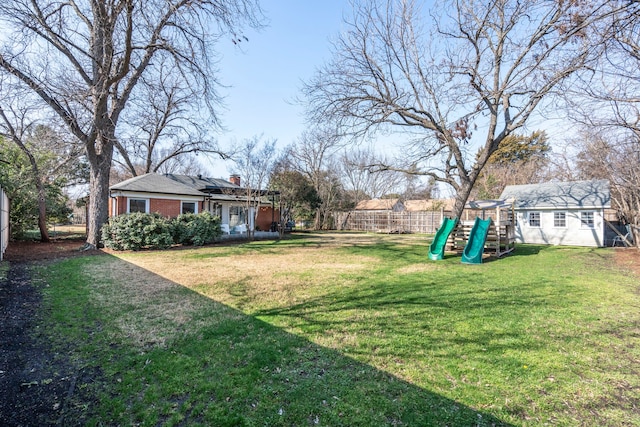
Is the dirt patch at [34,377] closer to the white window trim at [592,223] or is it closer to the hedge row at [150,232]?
the hedge row at [150,232]

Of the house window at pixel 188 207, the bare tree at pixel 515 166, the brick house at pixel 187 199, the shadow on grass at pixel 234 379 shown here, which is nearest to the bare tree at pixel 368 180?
the bare tree at pixel 515 166

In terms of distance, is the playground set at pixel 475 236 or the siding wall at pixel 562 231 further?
the siding wall at pixel 562 231

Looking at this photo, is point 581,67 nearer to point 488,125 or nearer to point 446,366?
point 488,125

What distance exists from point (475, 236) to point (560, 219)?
9.19 metres

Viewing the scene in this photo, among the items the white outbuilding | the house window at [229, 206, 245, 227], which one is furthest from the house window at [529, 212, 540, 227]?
the house window at [229, 206, 245, 227]

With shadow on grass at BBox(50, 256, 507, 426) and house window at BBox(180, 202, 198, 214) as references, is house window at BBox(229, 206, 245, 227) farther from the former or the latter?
shadow on grass at BBox(50, 256, 507, 426)

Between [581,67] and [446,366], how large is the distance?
8.70m

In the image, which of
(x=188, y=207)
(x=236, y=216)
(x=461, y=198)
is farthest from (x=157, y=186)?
(x=461, y=198)

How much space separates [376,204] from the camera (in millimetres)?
35844

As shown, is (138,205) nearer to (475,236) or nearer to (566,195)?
(475,236)

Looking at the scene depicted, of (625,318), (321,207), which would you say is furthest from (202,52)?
(321,207)

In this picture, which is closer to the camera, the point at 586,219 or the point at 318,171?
the point at 586,219

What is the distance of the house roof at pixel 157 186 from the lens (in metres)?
16.3

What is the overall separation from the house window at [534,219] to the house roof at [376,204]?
1667 centimetres
